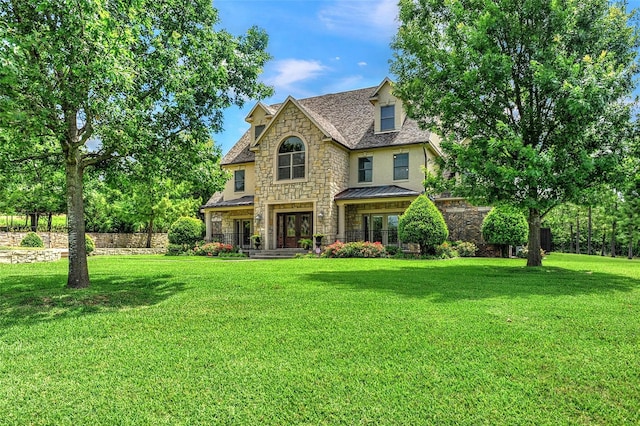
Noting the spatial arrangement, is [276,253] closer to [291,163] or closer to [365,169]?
[291,163]

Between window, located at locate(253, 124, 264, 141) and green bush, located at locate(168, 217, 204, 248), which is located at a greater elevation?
window, located at locate(253, 124, 264, 141)

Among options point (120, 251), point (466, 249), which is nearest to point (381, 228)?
point (466, 249)

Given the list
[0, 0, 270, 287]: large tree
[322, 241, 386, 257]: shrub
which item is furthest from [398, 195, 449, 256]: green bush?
[0, 0, 270, 287]: large tree

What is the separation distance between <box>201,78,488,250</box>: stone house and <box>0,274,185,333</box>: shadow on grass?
1176 centimetres

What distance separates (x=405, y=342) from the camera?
5.05 meters

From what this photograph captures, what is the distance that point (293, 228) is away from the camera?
2323 cm

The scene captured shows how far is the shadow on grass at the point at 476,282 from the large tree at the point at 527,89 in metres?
2.13

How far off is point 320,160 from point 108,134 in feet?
Result: 44.7

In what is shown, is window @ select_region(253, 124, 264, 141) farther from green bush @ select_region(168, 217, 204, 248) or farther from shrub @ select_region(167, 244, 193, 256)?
shrub @ select_region(167, 244, 193, 256)

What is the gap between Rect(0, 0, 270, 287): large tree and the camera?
6031mm

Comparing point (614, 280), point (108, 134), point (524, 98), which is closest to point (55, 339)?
point (108, 134)

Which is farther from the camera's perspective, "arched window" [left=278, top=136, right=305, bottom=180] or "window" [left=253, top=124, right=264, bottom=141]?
"window" [left=253, top=124, right=264, bottom=141]

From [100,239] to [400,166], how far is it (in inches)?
893

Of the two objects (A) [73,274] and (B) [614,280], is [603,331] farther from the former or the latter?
(A) [73,274]
